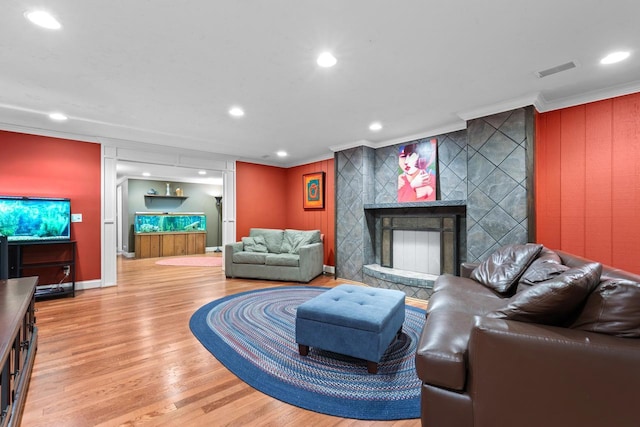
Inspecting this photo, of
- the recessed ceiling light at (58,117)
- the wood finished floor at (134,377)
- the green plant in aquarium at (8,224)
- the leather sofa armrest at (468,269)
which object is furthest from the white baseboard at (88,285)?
the leather sofa armrest at (468,269)

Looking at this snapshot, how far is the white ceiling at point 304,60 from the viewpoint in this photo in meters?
1.81

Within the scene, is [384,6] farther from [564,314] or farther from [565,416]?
[565,416]

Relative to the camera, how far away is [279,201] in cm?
693

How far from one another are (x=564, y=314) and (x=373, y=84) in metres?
2.35

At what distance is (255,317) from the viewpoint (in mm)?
3240

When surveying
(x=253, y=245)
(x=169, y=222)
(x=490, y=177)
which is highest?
(x=490, y=177)

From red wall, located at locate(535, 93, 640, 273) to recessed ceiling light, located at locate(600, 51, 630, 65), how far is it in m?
0.69

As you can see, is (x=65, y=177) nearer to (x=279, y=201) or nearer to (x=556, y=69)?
(x=279, y=201)

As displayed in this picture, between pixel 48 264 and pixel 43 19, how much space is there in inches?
135

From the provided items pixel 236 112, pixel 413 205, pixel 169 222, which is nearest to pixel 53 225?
pixel 236 112

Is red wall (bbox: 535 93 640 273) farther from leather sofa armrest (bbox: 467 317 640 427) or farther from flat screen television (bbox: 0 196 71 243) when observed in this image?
flat screen television (bbox: 0 196 71 243)

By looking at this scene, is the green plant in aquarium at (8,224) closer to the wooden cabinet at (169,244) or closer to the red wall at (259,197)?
the red wall at (259,197)

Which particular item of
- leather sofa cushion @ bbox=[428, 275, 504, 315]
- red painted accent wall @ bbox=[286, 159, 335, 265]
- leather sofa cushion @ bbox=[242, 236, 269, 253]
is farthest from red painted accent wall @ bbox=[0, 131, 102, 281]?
leather sofa cushion @ bbox=[428, 275, 504, 315]

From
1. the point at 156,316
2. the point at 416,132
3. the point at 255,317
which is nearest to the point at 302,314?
the point at 255,317
